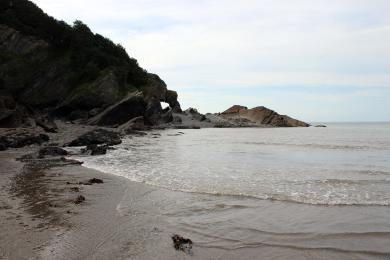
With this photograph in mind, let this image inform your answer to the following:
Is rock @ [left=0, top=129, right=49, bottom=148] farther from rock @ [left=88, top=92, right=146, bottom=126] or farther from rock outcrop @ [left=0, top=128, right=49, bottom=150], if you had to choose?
rock @ [left=88, top=92, right=146, bottom=126]

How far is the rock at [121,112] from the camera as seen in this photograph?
47438 millimetres

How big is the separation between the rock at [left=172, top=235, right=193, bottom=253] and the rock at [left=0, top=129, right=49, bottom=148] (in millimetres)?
17743

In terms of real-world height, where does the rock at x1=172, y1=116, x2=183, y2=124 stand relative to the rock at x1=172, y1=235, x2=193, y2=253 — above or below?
above

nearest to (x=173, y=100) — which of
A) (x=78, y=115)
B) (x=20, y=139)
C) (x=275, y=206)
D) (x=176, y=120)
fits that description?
(x=176, y=120)

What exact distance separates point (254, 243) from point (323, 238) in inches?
46.9

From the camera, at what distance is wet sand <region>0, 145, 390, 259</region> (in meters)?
6.17

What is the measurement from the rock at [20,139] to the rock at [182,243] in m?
17.7

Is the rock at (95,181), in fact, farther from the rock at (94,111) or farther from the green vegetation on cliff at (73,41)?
the green vegetation on cliff at (73,41)

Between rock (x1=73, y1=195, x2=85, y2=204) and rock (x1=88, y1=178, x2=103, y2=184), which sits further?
rock (x1=88, y1=178, x2=103, y2=184)

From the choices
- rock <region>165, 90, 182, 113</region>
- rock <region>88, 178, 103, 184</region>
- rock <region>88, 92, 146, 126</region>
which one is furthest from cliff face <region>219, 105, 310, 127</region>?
rock <region>88, 178, 103, 184</region>

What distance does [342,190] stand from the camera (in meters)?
11.5

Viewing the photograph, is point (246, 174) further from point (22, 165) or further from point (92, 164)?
point (22, 165)

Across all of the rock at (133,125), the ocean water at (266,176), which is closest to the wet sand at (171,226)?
the ocean water at (266,176)

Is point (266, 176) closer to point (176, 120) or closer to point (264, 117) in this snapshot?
point (176, 120)
